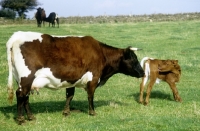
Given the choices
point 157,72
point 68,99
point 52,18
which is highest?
point 157,72

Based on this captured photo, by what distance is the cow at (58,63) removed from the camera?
7.99 metres

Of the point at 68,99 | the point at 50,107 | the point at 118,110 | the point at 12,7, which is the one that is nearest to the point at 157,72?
the point at 118,110

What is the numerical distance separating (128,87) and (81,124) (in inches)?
200

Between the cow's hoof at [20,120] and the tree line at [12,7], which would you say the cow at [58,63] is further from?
the tree line at [12,7]

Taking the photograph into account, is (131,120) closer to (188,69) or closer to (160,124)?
(160,124)

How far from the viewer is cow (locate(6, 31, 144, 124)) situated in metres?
7.99

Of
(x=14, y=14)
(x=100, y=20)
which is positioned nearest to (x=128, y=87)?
(x=100, y=20)

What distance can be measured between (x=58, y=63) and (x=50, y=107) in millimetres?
1856

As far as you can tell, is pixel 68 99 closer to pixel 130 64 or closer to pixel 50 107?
pixel 50 107

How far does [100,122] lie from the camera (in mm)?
8086

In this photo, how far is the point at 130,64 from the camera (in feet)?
31.7

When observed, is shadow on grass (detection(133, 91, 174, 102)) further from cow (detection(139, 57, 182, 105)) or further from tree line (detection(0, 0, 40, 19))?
tree line (detection(0, 0, 40, 19))

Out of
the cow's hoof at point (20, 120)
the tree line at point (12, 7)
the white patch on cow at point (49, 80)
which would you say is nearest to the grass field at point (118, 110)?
the cow's hoof at point (20, 120)

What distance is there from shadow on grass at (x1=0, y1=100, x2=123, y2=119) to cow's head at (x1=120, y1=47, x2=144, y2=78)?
4.07 ft
